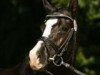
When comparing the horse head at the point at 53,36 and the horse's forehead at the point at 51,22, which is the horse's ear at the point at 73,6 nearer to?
the horse head at the point at 53,36

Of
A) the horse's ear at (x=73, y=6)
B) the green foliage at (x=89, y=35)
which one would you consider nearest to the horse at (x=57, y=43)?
the horse's ear at (x=73, y=6)

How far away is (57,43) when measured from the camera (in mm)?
3289

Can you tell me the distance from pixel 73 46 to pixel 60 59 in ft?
0.50

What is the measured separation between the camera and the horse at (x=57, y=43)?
319cm

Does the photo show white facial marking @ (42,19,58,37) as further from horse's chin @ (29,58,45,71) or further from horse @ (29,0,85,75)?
horse's chin @ (29,58,45,71)

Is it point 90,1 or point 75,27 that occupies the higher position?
point 75,27

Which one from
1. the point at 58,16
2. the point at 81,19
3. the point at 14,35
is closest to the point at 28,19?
the point at 14,35

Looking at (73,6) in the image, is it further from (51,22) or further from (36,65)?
(36,65)

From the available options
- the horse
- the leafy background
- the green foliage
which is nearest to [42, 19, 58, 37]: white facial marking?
the horse

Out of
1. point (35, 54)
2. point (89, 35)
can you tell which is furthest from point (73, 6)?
point (89, 35)

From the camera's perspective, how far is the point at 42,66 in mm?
3197

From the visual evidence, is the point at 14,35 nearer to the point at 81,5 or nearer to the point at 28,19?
the point at 28,19

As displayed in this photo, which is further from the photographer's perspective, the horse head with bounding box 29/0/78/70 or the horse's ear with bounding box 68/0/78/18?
the horse's ear with bounding box 68/0/78/18

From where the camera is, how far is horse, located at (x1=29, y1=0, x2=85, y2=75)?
126 inches
